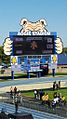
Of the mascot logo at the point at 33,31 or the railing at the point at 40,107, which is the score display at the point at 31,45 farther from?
the railing at the point at 40,107

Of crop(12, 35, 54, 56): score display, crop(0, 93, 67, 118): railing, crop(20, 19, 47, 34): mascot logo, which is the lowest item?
crop(0, 93, 67, 118): railing

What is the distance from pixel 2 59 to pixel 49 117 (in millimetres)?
90803

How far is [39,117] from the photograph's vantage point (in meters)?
29.1

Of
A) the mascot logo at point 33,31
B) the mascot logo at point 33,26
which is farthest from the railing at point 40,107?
the mascot logo at point 33,26

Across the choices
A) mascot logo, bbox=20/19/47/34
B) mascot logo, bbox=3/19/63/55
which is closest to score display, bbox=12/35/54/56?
mascot logo, bbox=3/19/63/55

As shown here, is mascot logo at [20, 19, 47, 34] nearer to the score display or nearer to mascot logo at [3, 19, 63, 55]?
mascot logo at [3, 19, 63, 55]

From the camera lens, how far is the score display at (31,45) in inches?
2484

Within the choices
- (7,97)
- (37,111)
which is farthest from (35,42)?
(37,111)

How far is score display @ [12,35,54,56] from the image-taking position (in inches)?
2484

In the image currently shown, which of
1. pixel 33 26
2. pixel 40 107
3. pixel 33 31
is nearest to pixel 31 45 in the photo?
pixel 33 31

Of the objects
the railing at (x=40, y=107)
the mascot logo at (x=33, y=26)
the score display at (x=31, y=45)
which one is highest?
the mascot logo at (x=33, y=26)

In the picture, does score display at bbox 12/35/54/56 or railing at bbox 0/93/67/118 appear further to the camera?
score display at bbox 12/35/54/56

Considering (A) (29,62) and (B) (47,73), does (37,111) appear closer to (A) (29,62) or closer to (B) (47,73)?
(A) (29,62)

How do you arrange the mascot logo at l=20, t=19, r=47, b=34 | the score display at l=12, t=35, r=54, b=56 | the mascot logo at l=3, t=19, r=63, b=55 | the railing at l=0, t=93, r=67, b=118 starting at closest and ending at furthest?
1. the railing at l=0, t=93, r=67, b=118
2. the score display at l=12, t=35, r=54, b=56
3. the mascot logo at l=3, t=19, r=63, b=55
4. the mascot logo at l=20, t=19, r=47, b=34
